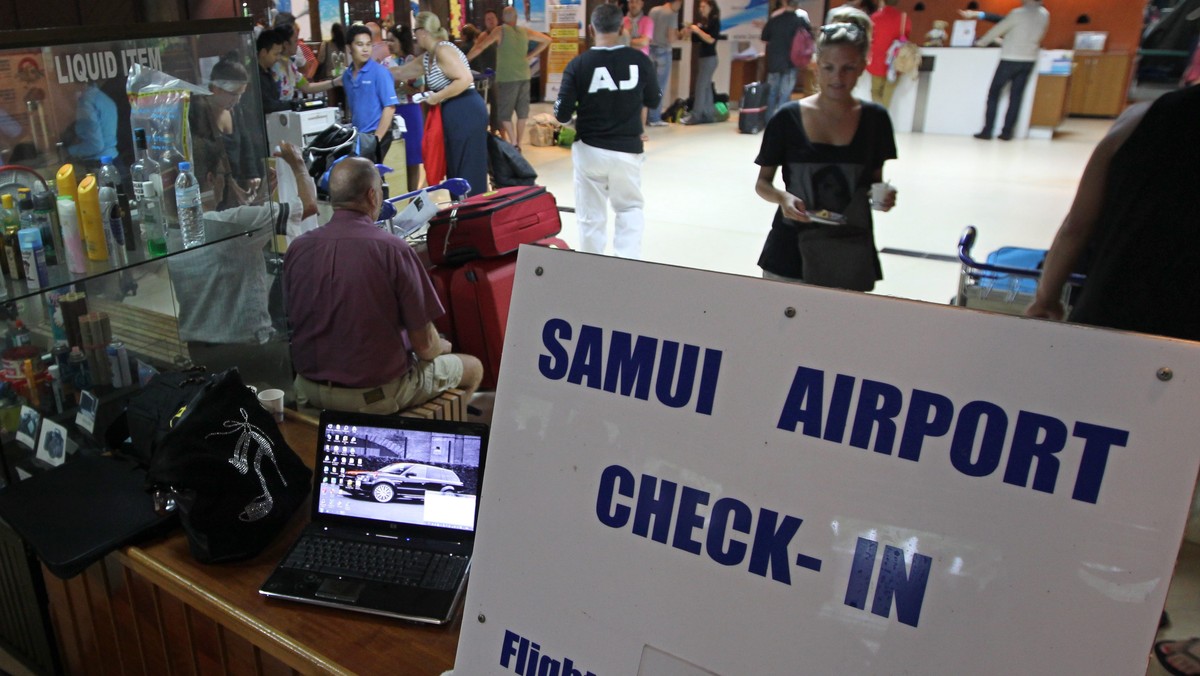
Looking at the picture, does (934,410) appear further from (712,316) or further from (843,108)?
(843,108)

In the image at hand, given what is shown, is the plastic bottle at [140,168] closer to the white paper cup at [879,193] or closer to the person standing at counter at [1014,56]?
the white paper cup at [879,193]

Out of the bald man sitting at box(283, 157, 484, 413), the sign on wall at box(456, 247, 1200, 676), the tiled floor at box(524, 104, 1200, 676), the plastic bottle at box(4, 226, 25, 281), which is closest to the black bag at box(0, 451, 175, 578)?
the plastic bottle at box(4, 226, 25, 281)

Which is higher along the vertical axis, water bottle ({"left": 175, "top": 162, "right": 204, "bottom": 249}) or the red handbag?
water bottle ({"left": 175, "top": 162, "right": 204, "bottom": 249})

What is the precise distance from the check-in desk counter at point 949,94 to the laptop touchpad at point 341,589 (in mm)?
10943

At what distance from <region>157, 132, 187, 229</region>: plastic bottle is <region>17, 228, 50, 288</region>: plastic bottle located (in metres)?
0.34

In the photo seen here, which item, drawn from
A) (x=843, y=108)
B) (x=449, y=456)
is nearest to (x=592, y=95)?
(x=843, y=108)

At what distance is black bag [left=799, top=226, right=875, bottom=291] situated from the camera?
9.12 feet

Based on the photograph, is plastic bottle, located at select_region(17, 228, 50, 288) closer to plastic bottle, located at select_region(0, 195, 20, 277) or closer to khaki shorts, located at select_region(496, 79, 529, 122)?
plastic bottle, located at select_region(0, 195, 20, 277)

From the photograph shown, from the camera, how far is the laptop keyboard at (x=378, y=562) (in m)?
1.65

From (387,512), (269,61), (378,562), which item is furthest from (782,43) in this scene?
(378,562)

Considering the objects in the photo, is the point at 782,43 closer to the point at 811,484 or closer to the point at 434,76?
the point at 434,76

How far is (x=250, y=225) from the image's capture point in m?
2.65

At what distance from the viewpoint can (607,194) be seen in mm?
5254

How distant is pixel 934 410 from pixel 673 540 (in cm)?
33
